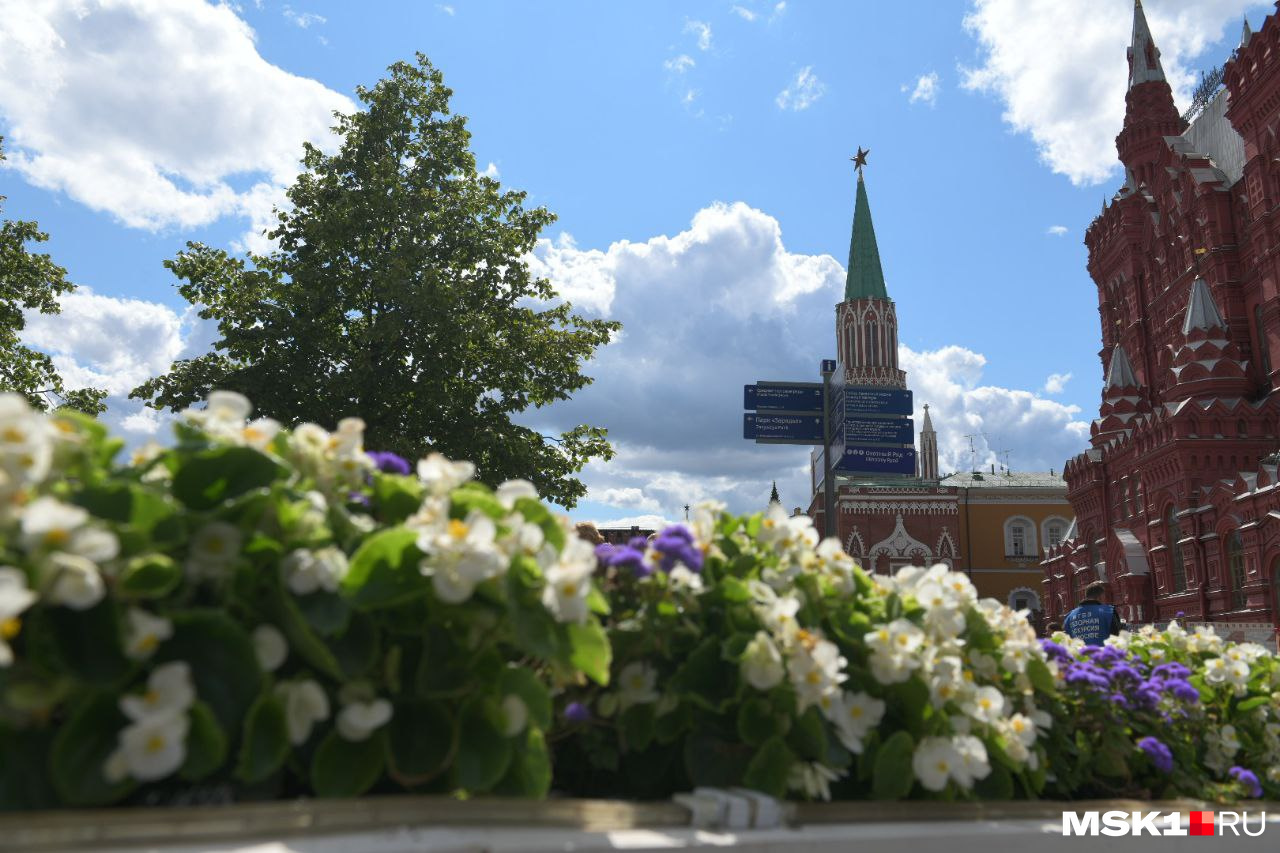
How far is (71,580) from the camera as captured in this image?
1440 mm

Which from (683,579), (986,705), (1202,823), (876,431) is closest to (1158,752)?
(1202,823)

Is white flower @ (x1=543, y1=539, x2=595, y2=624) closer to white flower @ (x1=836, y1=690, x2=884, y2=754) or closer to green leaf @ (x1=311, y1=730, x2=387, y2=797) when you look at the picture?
green leaf @ (x1=311, y1=730, x2=387, y2=797)

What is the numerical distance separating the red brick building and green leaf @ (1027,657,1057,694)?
82.5ft

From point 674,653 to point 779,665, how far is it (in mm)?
360

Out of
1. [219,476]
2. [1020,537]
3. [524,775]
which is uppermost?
[1020,537]

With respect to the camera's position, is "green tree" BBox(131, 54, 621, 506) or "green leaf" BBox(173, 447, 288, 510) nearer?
"green leaf" BBox(173, 447, 288, 510)

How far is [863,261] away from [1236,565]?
5001 centimetres

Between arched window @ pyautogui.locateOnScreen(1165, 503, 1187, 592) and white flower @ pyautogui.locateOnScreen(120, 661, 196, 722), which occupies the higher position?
arched window @ pyautogui.locateOnScreen(1165, 503, 1187, 592)

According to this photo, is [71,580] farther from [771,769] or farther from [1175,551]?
[1175,551]

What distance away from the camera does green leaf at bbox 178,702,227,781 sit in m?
1.55

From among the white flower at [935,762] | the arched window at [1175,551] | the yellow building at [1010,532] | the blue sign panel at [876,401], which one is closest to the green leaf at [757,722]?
the white flower at [935,762]

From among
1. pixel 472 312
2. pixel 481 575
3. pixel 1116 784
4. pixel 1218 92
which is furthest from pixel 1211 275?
pixel 481 575

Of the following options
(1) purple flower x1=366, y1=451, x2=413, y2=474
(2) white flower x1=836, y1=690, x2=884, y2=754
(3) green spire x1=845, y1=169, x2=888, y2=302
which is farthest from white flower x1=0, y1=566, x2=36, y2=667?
(3) green spire x1=845, y1=169, x2=888, y2=302

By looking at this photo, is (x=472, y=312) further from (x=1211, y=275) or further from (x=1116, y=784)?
(x=1211, y=275)
